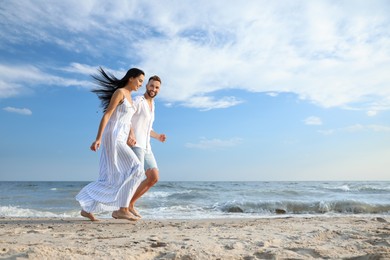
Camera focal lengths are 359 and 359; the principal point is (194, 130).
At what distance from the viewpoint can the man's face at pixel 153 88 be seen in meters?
5.18

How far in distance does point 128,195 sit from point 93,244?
1.66m

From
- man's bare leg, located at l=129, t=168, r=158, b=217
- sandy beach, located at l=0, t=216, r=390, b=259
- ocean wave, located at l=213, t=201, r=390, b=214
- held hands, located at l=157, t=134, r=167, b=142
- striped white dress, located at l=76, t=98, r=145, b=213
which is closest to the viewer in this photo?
sandy beach, located at l=0, t=216, r=390, b=259

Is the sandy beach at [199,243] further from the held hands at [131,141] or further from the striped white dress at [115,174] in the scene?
the held hands at [131,141]

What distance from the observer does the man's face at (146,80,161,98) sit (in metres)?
5.18

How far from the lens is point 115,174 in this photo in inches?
185

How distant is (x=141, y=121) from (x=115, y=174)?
2.80ft

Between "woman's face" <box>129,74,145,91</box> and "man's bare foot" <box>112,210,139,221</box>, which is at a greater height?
"woman's face" <box>129,74,145,91</box>

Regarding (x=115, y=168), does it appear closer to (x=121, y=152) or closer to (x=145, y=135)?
(x=121, y=152)

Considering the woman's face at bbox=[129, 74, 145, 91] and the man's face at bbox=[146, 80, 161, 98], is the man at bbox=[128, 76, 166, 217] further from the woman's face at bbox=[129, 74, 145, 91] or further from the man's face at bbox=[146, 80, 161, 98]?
the woman's face at bbox=[129, 74, 145, 91]

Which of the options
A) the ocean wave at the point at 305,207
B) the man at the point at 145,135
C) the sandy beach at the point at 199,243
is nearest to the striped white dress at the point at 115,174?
the man at the point at 145,135

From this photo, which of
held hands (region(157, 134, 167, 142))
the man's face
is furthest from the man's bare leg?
Answer: the man's face

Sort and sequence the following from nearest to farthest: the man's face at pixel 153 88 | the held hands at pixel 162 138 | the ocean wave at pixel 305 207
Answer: the man's face at pixel 153 88 < the held hands at pixel 162 138 < the ocean wave at pixel 305 207

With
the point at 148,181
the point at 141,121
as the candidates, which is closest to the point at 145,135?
the point at 141,121

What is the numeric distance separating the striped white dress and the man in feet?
0.74
